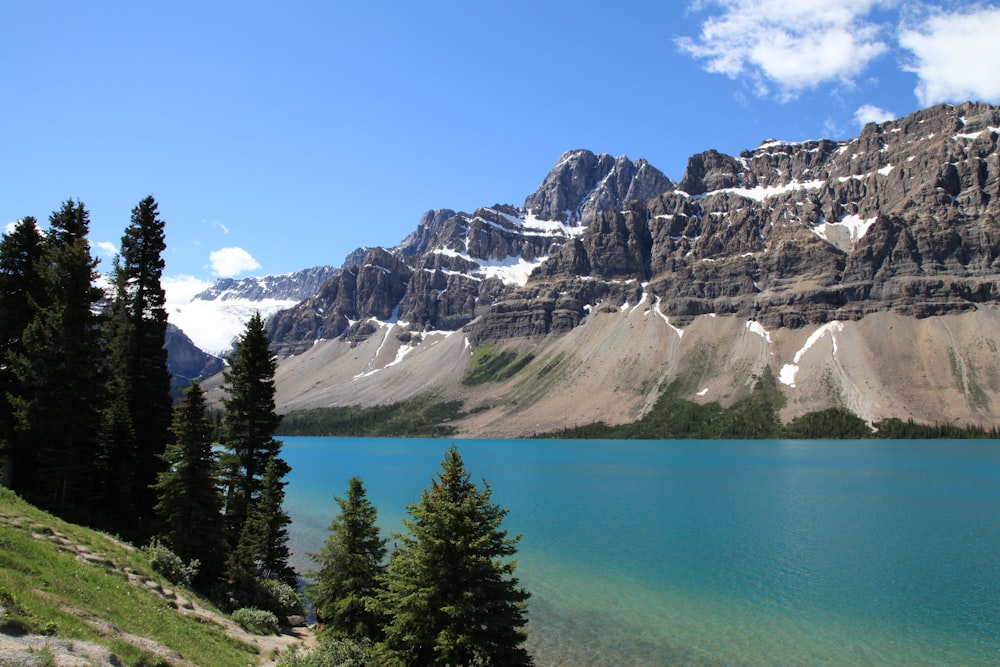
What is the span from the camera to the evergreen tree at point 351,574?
26828mm

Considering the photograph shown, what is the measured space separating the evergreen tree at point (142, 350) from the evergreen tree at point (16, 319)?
4.89m

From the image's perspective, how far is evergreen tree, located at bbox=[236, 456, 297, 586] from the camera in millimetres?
37062

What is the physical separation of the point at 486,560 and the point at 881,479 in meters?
101

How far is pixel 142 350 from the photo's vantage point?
44.2m

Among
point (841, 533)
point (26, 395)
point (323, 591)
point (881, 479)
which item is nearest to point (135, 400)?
point (26, 395)

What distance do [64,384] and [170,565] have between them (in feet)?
39.4

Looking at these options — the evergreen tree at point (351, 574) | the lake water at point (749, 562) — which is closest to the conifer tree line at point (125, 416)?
the evergreen tree at point (351, 574)

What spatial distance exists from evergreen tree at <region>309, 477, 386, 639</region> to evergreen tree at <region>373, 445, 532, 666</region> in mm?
4625

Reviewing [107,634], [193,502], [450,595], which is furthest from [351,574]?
[107,634]

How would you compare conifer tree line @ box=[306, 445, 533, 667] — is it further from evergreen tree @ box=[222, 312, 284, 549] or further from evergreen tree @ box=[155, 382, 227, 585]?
evergreen tree @ box=[222, 312, 284, 549]

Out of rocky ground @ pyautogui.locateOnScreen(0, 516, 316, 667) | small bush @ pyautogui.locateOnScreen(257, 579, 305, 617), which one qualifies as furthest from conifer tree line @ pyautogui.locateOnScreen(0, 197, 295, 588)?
rocky ground @ pyautogui.locateOnScreen(0, 516, 316, 667)

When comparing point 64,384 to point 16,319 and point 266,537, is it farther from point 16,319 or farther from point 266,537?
point 266,537

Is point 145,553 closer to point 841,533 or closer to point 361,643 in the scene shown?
point 361,643

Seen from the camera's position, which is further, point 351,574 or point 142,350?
point 142,350
